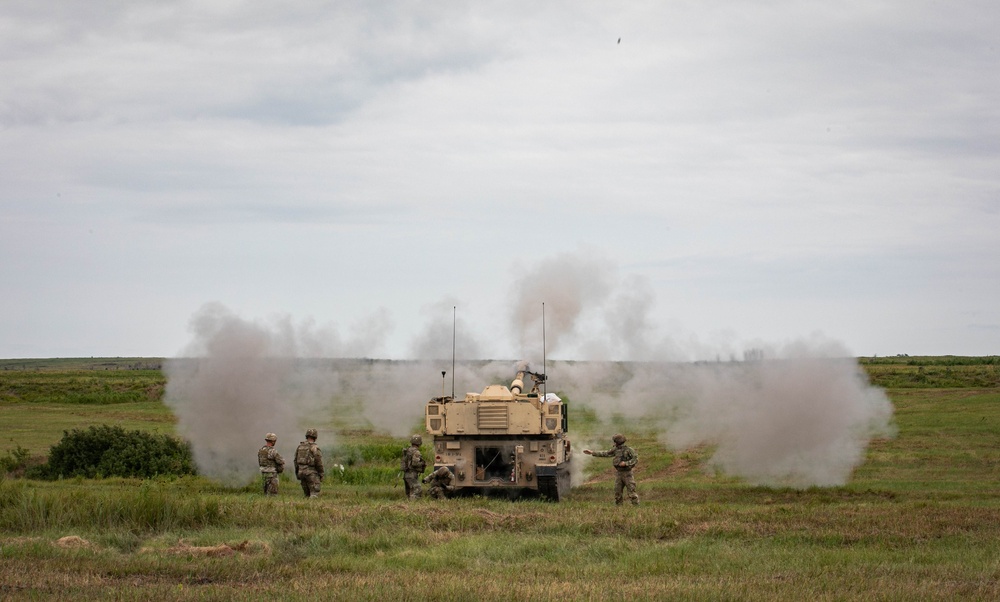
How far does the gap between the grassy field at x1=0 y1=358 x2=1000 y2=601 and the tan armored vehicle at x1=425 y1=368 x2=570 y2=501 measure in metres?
1.55

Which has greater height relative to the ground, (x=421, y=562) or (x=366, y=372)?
(x=366, y=372)

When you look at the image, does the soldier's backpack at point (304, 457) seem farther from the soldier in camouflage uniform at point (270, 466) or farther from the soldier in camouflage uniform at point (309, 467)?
the soldier in camouflage uniform at point (270, 466)

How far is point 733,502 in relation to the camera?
23250 millimetres

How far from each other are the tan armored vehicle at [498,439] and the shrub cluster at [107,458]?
8294 mm

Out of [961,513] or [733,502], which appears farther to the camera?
[733,502]

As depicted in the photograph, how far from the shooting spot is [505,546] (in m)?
15.4

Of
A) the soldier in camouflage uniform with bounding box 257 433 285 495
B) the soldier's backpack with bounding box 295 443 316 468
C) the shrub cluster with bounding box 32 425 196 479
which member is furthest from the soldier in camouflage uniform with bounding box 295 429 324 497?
the shrub cluster with bounding box 32 425 196 479

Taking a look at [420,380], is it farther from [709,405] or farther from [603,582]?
[603,582]

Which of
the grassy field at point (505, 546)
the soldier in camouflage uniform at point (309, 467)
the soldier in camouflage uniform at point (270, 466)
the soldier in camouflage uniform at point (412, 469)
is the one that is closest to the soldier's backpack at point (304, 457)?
the soldier in camouflage uniform at point (309, 467)

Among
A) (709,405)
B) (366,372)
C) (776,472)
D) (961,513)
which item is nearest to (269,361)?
(366,372)

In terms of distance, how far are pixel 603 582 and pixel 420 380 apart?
18.2 metres

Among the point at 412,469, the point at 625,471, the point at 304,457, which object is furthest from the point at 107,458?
the point at 625,471

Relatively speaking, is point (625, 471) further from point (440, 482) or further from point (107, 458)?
point (107, 458)

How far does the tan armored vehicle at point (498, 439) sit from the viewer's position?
24.5m
